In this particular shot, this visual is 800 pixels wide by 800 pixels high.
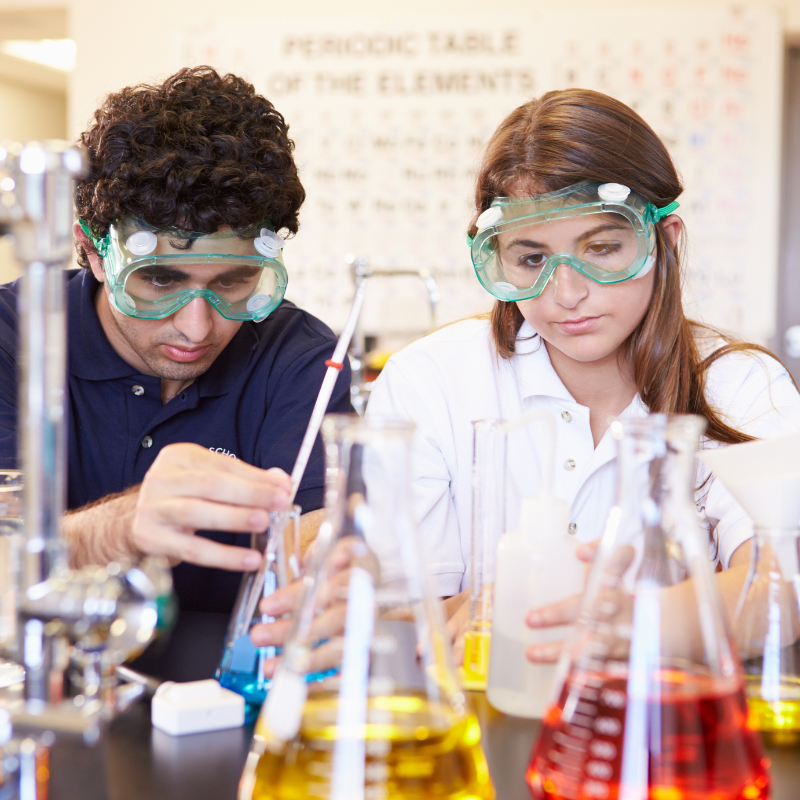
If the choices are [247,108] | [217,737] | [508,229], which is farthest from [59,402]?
[247,108]

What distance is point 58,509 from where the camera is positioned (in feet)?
1.58

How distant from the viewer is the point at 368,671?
19.6 inches

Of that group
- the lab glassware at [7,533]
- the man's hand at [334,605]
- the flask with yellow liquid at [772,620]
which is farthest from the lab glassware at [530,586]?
the lab glassware at [7,533]

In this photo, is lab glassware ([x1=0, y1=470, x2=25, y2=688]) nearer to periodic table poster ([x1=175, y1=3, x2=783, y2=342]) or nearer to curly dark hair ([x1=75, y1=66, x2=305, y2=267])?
curly dark hair ([x1=75, y1=66, x2=305, y2=267])

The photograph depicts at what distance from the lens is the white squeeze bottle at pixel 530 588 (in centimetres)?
70

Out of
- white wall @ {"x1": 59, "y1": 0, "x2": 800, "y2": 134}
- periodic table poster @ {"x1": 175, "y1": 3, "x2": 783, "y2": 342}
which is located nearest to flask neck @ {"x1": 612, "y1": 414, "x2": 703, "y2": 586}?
periodic table poster @ {"x1": 175, "y1": 3, "x2": 783, "y2": 342}

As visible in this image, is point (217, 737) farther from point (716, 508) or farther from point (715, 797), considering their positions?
point (716, 508)

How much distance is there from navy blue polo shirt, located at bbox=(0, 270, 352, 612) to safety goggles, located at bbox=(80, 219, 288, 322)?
0.27 metres

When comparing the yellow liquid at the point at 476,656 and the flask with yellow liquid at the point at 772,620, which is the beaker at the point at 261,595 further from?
the flask with yellow liquid at the point at 772,620

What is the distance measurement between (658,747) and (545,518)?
24cm

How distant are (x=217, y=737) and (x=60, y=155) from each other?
0.47 meters

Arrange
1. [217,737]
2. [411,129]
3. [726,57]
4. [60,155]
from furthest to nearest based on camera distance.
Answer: [411,129] → [726,57] → [217,737] → [60,155]

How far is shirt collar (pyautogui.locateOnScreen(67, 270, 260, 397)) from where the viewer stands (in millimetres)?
1630

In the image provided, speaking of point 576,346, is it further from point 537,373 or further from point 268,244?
point 268,244
